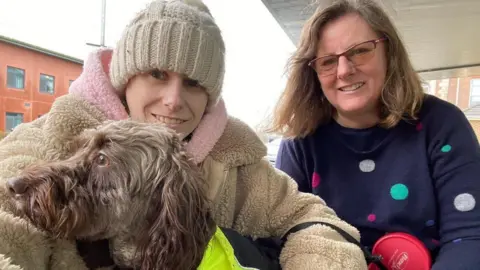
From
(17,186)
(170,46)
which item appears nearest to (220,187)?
(170,46)

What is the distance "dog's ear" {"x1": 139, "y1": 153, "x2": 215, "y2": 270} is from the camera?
3.51 feet

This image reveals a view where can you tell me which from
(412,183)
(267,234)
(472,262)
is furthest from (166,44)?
(472,262)

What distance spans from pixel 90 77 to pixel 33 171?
47 cm

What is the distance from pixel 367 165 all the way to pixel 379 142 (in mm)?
103

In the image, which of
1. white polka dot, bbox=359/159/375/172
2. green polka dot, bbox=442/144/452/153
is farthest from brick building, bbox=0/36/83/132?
green polka dot, bbox=442/144/452/153

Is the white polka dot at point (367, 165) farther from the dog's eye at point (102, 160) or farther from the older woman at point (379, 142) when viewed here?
the dog's eye at point (102, 160)

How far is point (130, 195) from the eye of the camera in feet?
3.82

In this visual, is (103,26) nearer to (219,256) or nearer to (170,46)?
(170,46)

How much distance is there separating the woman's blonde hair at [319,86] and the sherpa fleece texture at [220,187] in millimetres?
394

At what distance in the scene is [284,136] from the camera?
1960mm

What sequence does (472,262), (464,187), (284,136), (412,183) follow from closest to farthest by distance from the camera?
(472,262)
(464,187)
(412,183)
(284,136)

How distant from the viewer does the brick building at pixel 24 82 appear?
1.71 metres

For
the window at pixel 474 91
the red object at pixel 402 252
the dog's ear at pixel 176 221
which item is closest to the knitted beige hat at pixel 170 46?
the dog's ear at pixel 176 221

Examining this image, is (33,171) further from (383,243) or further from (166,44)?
(383,243)
